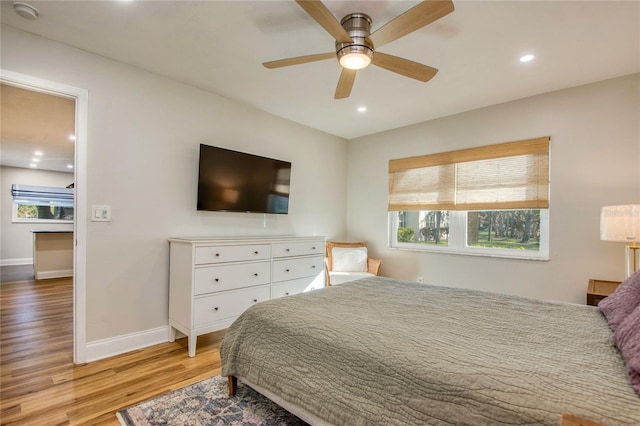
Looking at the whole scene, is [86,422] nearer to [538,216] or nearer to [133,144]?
[133,144]

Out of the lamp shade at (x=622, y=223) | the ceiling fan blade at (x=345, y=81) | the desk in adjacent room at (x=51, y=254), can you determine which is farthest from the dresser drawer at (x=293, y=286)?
the desk in adjacent room at (x=51, y=254)

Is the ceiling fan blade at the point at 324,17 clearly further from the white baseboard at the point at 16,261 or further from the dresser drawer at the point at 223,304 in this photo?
the white baseboard at the point at 16,261

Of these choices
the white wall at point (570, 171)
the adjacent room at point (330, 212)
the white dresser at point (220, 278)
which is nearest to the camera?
the adjacent room at point (330, 212)

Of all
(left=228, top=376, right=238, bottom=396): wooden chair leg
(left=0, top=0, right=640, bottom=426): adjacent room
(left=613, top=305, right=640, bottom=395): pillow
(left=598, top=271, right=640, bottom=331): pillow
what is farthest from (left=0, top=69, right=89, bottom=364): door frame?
(left=598, top=271, right=640, bottom=331): pillow

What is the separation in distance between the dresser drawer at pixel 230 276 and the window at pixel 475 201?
2.10 metres

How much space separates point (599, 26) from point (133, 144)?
368cm

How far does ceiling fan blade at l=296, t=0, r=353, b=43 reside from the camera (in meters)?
1.47

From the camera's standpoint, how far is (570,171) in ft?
9.66

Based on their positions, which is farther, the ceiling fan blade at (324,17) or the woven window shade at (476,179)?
the woven window shade at (476,179)

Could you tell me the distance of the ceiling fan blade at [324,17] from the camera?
4.83ft

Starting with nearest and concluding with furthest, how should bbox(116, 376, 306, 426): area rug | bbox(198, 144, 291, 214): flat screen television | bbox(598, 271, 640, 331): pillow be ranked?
1. bbox(598, 271, 640, 331): pillow
2. bbox(116, 376, 306, 426): area rug
3. bbox(198, 144, 291, 214): flat screen television

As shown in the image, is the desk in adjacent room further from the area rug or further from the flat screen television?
the area rug

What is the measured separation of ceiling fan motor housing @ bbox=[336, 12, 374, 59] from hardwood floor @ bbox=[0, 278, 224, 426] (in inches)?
97.6

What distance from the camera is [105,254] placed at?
254 cm
